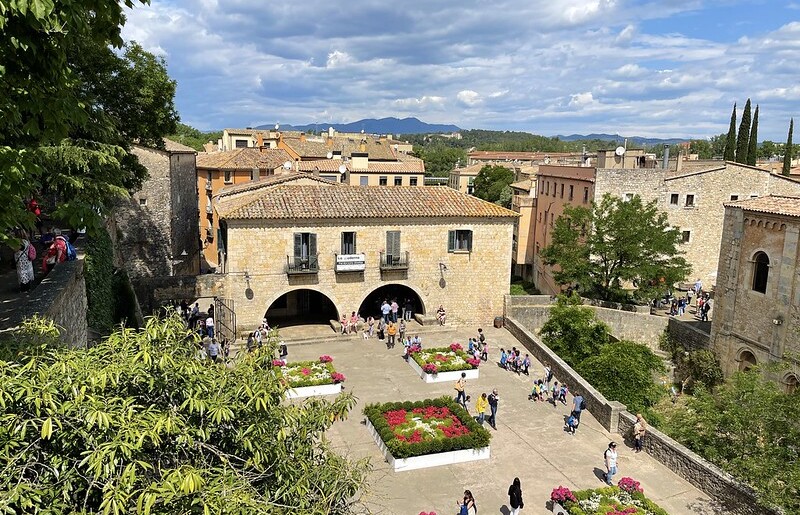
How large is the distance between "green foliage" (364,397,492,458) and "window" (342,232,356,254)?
10.5 metres

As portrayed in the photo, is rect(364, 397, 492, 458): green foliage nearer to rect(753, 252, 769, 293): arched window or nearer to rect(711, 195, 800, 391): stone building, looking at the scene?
rect(711, 195, 800, 391): stone building

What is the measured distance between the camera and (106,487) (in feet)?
15.9

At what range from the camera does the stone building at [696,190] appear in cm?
4316

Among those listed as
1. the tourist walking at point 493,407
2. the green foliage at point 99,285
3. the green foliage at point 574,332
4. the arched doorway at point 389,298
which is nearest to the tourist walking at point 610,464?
the tourist walking at point 493,407

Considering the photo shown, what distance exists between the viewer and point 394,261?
95.9ft

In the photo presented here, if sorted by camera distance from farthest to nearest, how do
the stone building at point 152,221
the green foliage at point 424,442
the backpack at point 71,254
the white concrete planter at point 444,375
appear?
the stone building at point 152,221
the white concrete planter at point 444,375
the green foliage at point 424,442
the backpack at point 71,254

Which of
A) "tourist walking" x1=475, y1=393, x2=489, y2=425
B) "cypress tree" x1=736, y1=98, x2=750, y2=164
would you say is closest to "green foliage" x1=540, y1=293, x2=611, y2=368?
"tourist walking" x1=475, y1=393, x2=489, y2=425

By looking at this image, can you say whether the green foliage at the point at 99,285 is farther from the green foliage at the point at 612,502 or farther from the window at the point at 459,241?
→ the window at the point at 459,241

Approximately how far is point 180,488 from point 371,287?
24.3 meters

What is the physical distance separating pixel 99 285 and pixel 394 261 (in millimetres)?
13849

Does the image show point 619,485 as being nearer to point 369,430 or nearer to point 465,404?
point 465,404

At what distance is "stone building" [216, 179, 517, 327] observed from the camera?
89.4 ft

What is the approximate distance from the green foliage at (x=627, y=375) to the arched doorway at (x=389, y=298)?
989 centimetres

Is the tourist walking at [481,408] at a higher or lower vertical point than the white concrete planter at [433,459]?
higher
